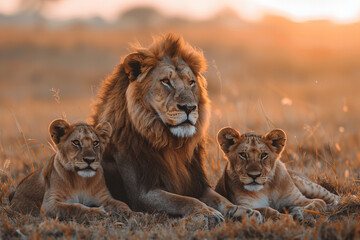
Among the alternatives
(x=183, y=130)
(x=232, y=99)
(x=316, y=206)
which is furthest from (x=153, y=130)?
(x=232, y=99)

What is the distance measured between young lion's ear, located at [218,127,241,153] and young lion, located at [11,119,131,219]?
1.05 m

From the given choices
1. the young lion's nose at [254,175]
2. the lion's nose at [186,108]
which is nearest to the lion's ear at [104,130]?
the lion's nose at [186,108]

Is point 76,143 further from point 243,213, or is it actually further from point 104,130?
point 243,213

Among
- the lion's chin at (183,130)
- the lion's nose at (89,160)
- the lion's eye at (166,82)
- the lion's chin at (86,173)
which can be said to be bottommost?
the lion's chin at (86,173)

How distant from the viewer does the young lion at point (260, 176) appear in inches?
185

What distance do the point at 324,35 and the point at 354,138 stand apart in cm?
2521

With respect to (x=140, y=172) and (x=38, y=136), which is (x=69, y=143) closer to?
→ (x=140, y=172)

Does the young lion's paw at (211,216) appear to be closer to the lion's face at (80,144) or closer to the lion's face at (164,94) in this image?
the lion's face at (164,94)

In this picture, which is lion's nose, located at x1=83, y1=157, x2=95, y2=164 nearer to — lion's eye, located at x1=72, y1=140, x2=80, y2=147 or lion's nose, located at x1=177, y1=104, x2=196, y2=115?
lion's eye, located at x1=72, y1=140, x2=80, y2=147

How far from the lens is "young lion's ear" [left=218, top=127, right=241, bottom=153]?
4.98 meters

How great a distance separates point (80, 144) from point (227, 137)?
1379 mm

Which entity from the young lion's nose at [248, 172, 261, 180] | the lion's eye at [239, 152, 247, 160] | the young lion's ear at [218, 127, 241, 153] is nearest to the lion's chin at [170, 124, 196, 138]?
the young lion's ear at [218, 127, 241, 153]

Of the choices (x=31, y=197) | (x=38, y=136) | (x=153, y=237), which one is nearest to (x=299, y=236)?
(x=153, y=237)

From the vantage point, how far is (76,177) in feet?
15.3
